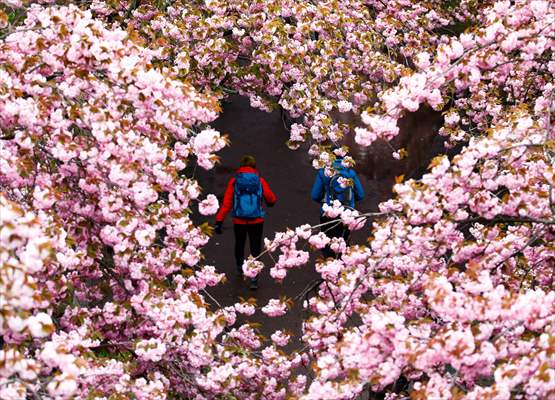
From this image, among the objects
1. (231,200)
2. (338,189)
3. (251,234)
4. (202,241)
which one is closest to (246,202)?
(231,200)

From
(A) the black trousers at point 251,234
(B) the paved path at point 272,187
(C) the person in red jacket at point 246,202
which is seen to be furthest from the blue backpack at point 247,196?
(B) the paved path at point 272,187

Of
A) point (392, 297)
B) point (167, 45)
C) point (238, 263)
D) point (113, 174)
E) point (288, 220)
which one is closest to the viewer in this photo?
point (113, 174)

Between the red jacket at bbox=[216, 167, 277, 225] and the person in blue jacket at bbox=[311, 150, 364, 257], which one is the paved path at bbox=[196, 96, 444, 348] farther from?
the person in blue jacket at bbox=[311, 150, 364, 257]

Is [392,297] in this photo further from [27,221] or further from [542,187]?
[27,221]

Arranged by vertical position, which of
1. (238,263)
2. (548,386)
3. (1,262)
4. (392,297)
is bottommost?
(548,386)

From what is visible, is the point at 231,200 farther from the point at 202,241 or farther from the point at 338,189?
the point at 202,241

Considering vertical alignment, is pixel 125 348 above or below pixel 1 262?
above

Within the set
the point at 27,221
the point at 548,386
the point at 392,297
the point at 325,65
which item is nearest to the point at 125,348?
the point at 392,297

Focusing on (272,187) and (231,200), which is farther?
(272,187)

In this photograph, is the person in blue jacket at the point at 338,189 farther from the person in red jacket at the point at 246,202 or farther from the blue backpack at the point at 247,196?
the blue backpack at the point at 247,196
